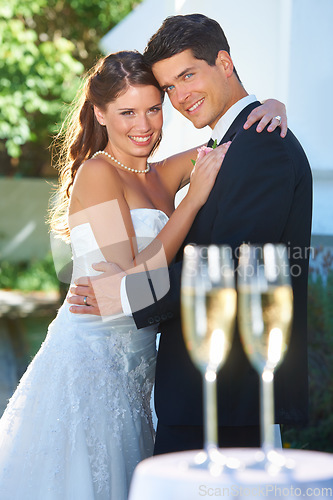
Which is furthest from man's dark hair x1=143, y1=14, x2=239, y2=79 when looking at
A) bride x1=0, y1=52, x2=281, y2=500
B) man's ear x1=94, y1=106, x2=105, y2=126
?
man's ear x1=94, y1=106, x2=105, y2=126

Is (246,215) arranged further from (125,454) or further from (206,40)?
(125,454)

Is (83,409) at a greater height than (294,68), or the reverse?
(294,68)

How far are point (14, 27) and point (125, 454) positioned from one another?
22.1ft

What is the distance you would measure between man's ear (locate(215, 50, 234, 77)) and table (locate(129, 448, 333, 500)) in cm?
155

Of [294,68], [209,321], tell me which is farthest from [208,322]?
[294,68]

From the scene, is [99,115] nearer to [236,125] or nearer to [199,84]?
[199,84]

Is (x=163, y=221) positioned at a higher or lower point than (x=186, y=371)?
higher

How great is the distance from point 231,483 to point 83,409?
140 cm

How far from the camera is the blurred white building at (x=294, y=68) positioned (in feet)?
16.7

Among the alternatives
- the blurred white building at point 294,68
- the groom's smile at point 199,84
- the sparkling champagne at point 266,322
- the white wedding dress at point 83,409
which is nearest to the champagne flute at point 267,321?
the sparkling champagne at point 266,322

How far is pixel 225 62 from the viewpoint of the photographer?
8.64 feet

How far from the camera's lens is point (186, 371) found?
244 centimetres

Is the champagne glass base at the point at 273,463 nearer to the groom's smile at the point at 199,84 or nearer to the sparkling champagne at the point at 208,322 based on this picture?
the sparkling champagne at the point at 208,322

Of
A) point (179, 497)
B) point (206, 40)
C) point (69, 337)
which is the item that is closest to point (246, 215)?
point (206, 40)
